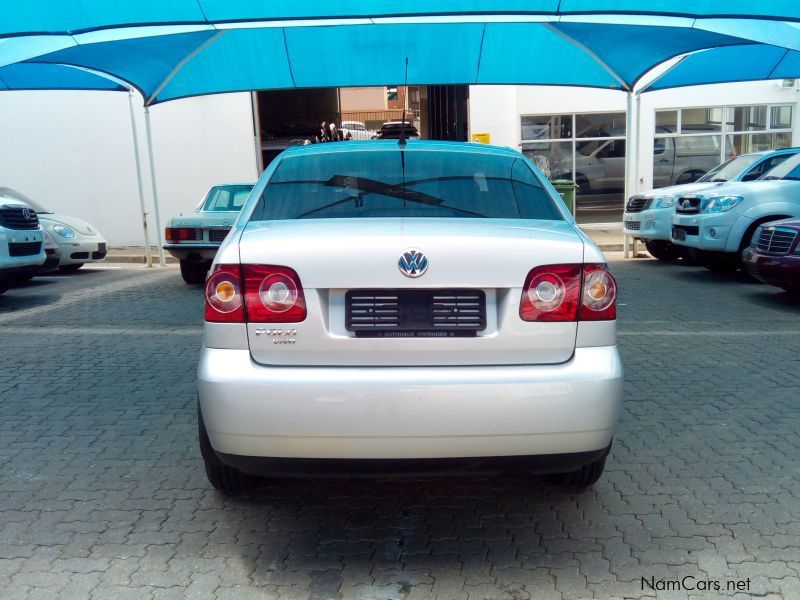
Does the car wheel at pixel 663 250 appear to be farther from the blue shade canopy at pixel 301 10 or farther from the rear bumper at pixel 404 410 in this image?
the rear bumper at pixel 404 410

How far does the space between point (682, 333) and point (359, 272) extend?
5.21 metres

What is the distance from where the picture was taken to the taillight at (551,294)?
2.92m

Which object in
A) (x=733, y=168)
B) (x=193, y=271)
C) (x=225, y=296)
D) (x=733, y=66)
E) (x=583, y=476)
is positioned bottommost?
(x=583, y=476)

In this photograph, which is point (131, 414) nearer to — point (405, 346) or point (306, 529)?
point (306, 529)

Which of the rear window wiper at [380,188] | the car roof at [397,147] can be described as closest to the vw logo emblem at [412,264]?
the rear window wiper at [380,188]

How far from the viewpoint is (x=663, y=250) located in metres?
12.9

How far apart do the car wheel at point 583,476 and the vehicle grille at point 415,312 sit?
114 centimetres

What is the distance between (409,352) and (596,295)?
0.79 meters

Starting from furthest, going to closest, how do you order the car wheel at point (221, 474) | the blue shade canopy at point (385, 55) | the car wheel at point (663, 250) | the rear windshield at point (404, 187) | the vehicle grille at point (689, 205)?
1. the car wheel at point (663, 250)
2. the vehicle grille at point (689, 205)
3. the blue shade canopy at point (385, 55)
4. the rear windshield at point (404, 187)
5. the car wheel at point (221, 474)

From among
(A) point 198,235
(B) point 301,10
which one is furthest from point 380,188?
(A) point 198,235

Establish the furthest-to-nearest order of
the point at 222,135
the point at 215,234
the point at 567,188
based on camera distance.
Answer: the point at 222,135
the point at 567,188
the point at 215,234

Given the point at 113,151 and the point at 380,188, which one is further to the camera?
the point at 113,151

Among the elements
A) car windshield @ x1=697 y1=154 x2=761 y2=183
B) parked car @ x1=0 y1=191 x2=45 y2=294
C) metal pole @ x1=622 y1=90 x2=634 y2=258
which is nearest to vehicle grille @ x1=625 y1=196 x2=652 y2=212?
metal pole @ x1=622 y1=90 x2=634 y2=258

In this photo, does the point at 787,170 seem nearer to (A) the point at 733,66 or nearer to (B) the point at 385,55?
(A) the point at 733,66
